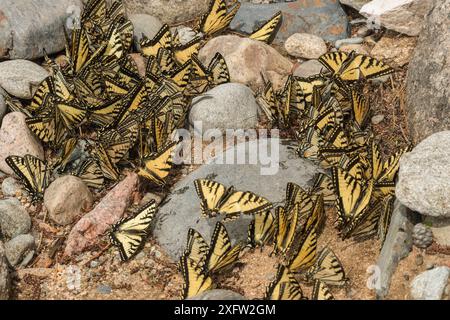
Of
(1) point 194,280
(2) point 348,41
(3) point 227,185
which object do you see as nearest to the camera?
A: (1) point 194,280

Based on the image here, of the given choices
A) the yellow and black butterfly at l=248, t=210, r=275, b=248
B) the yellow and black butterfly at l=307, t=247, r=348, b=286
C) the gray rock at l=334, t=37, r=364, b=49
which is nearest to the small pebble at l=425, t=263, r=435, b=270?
the yellow and black butterfly at l=307, t=247, r=348, b=286

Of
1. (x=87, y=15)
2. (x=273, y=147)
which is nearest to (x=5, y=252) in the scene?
(x=273, y=147)

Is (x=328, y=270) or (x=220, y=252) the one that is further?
(x=220, y=252)

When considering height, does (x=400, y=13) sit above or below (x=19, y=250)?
above

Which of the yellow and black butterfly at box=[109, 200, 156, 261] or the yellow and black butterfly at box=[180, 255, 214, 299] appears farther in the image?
the yellow and black butterfly at box=[109, 200, 156, 261]

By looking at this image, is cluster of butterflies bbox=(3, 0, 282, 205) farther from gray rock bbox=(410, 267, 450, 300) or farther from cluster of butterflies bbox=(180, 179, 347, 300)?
gray rock bbox=(410, 267, 450, 300)

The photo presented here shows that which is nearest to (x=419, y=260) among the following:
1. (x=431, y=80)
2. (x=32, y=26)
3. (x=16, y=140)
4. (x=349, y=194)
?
(x=349, y=194)

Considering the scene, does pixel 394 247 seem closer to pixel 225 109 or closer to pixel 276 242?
pixel 276 242
